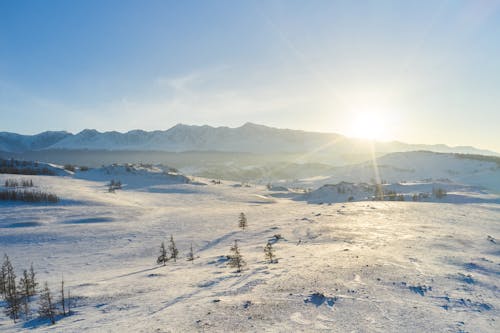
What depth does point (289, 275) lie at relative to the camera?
8.61 m

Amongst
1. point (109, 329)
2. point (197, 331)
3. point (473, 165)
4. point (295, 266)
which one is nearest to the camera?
point (197, 331)

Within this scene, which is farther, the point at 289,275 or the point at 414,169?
the point at 414,169

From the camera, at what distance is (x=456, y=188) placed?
48406mm

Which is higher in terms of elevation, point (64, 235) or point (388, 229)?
point (388, 229)

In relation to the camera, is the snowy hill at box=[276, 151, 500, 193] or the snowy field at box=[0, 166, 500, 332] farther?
the snowy hill at box=[276, 151, 500, 193]

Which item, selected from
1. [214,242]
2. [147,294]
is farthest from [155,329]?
[214,242]

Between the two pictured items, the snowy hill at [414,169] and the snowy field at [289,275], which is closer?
the snowy field at [289,275]

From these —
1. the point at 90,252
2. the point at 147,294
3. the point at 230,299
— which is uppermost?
the point at 230,299

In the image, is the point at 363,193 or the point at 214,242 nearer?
the point at 214,242

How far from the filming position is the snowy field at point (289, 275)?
5.98 m

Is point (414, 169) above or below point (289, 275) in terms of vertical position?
above

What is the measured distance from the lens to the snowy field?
A: 5980mm

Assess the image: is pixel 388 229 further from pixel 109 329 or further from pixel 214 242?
pixel 109 329

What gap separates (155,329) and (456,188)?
187ft
